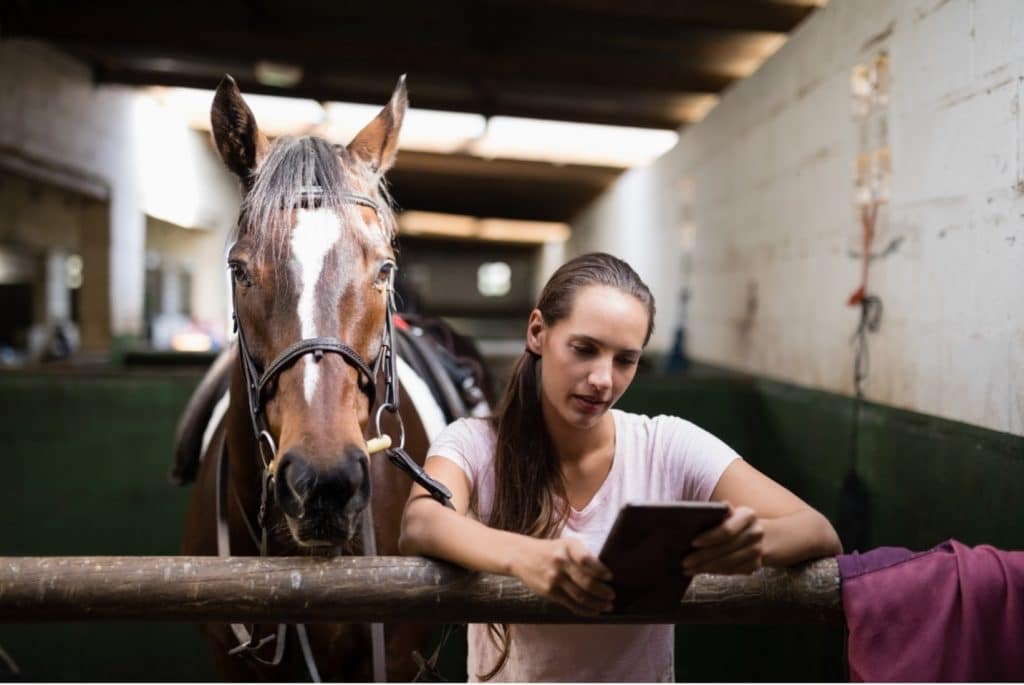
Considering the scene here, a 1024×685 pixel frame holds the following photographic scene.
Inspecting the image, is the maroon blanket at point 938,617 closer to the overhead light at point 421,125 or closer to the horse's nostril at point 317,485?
the horse's nostril at point 317,485

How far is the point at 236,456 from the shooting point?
5.02 ft

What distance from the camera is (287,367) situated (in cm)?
121

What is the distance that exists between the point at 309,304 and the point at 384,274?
189 millimetres

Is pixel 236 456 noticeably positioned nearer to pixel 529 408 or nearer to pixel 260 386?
pixel 260 386

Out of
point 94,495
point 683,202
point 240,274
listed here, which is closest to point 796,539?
point 240,274

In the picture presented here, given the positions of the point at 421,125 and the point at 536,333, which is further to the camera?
the point at 421,125

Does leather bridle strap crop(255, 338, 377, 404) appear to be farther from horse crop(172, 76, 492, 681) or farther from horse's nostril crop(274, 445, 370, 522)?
horse's nostril crop(274, 445, 370, 522)

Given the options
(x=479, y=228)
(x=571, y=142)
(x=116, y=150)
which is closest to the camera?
(x=116, y=150)

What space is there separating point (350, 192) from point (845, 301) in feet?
7.01

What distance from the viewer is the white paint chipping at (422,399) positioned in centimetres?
214

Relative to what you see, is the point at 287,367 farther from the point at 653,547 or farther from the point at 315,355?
the point at 653,547

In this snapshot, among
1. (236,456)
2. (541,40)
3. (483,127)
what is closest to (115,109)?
(483,127)

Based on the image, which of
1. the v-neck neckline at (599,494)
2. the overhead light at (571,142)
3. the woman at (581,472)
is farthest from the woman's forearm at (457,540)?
the overhead light at (571,142)

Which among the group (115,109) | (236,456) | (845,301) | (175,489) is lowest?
(175,489)
